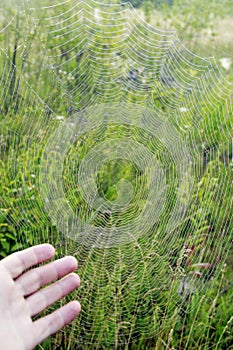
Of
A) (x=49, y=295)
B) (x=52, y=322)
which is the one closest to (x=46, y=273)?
(x=49, y=295)

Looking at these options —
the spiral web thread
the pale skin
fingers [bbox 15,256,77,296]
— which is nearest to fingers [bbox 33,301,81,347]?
the pale skin

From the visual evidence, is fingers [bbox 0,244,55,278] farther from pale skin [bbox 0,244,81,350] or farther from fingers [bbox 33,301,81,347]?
fingers [bbox 33,301,81,347]

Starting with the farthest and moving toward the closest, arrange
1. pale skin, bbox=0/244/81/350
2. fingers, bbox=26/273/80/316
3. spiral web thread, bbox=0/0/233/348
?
spiral web thread, bbox=0/0/233/348 < fingers, bbox=26/273/80/316 < pale skin, bbox=0/244/81/350

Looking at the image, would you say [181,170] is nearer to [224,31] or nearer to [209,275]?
[209,275]

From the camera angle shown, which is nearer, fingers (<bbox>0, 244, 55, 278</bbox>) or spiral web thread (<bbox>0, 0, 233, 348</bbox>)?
fingers (<bbox>0, 244, 55, 278</bbox>)

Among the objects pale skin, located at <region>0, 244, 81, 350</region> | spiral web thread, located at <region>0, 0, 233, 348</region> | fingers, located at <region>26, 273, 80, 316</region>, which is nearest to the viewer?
pale skin, located at <region>0, 244, 81, 350</region>

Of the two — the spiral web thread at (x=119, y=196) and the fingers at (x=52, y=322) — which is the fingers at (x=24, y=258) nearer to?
the fingers at (x=52, y=322)

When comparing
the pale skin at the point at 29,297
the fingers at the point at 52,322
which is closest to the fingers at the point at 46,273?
the pale skin at the point at 29,297
